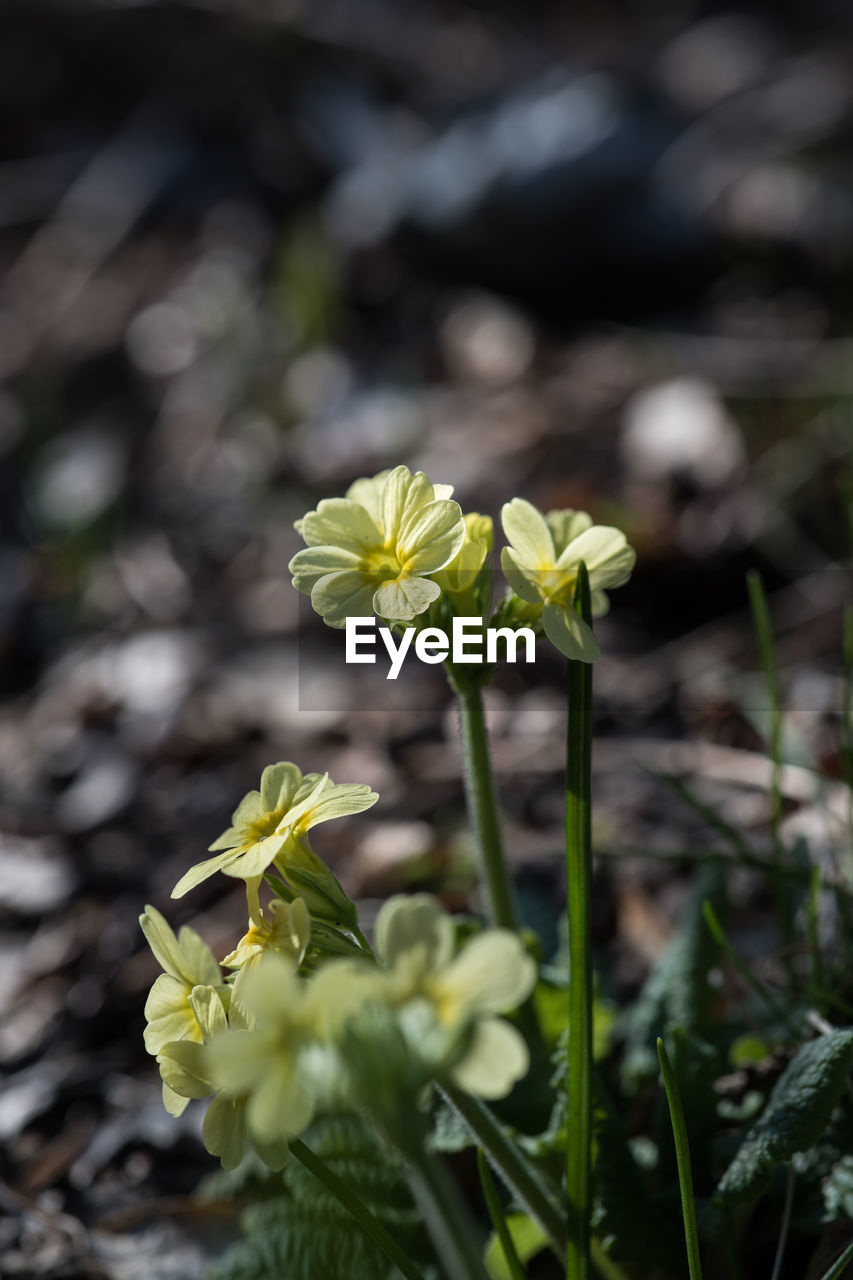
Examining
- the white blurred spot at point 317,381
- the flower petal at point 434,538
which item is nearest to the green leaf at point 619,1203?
the flower petal at point 434,538

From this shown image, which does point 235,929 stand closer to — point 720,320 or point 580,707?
point 580,707

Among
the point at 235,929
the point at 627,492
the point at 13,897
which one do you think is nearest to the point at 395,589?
the point at 235,929

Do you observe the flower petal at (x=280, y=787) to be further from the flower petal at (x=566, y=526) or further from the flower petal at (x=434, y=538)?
the flower petal at (x=566, y=526)

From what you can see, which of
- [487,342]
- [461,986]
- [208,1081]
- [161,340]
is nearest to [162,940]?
[208,1081]

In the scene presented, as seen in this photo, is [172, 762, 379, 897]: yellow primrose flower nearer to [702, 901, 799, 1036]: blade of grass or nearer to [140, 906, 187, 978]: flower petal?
[140, 906, 187, 978]: flower petal

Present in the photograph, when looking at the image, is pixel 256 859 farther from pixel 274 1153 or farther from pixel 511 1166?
pixel 511 1166

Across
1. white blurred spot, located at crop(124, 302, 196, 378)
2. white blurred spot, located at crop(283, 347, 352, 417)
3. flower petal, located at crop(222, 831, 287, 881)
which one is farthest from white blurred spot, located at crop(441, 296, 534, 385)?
flower petal, located at crop(222, 831, 287, 881)

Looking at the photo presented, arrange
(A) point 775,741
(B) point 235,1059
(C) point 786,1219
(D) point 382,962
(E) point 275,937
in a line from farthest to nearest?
1. (A) point 775,741
2. (C) point 786,1219
3. (E) point 275,937
4. (D) point 382,962
5. (B) point 235,1059
